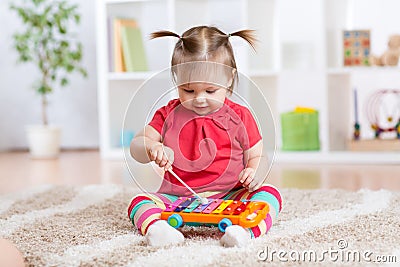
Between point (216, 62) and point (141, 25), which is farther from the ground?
point (141, 25)

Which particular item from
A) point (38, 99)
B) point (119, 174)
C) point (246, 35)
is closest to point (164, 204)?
point (246, 35)

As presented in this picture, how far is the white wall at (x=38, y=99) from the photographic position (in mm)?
3199

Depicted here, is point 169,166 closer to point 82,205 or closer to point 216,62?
point 216,62

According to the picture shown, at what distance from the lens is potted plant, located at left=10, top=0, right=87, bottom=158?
2.90 metres

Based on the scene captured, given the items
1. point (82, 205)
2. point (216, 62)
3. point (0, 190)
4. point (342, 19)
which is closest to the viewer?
point (216, 62)

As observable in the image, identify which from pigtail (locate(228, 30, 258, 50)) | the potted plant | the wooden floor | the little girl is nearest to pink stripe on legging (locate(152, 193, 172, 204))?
the little girl

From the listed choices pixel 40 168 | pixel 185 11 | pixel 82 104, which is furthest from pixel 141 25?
pixel 40 168

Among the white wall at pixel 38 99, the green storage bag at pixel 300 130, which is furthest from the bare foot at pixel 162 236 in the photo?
the white wall at pixel 38 99

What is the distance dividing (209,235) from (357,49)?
1.73m

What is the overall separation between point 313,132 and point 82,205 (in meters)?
1.28

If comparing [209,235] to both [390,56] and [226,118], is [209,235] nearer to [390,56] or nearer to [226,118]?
[226,118]

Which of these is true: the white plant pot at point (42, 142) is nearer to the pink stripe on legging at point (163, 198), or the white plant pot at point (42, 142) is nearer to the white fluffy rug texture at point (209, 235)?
the white fluffy rug texture at point (209, 235)

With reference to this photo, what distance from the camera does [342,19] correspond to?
2.80 m

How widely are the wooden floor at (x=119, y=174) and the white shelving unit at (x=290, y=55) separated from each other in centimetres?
18
